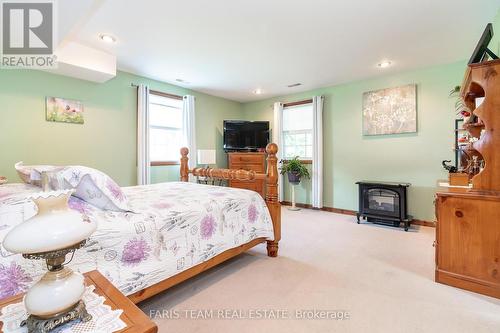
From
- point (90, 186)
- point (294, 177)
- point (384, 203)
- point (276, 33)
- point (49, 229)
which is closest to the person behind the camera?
point (49, 229)

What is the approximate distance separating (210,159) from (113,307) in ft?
13.7

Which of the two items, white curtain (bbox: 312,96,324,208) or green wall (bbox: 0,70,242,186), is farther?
white curtain (bbox: 312,96,324,208)

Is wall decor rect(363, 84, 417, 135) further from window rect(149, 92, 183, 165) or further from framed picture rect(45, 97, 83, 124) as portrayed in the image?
framed picture rect(45, 97, 83, 124)

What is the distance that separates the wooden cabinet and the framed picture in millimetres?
4407

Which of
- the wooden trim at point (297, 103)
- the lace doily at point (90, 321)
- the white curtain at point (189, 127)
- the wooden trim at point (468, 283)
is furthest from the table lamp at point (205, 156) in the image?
the lace doily at point (90, 321)

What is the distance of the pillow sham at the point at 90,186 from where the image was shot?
143 cm

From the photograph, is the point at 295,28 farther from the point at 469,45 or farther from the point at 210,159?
the point at 210,159

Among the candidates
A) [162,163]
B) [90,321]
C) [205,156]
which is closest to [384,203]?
[205,156]

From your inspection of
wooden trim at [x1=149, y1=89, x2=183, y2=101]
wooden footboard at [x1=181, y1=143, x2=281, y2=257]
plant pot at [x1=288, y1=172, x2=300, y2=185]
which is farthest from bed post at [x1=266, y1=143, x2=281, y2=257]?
wooden trim at [x1=149, y1=89, x2=183, y2=101]

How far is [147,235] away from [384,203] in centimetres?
374

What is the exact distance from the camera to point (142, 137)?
13.2 feet

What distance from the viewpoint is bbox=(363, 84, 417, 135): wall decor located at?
13.0 feet

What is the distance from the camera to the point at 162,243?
5.38 ft

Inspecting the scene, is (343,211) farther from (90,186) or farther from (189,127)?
(90,186)
